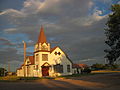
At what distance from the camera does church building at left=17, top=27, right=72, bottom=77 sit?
160 ft

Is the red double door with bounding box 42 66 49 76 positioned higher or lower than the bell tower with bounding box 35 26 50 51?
lower

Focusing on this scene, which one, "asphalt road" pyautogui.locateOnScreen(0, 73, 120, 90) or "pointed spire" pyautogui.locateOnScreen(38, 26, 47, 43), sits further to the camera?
"pointed spire" pyautogui.locateOnScreen(38, 26, 47, 43)

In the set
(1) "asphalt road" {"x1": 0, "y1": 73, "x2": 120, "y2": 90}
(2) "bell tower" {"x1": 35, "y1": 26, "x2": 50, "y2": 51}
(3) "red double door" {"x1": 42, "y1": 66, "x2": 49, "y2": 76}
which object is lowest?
(1) "asphalt road" {"x1": 0, "y1": 73, "x2": 120, "y2": 90}

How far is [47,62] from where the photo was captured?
49.4 meters

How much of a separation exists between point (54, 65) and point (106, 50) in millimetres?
22625

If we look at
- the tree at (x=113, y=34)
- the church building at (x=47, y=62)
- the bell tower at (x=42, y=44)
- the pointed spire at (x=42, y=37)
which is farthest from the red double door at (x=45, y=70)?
the tree at (x=113, y=34)

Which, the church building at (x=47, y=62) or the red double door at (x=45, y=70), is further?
the red double door at (x=45, y=70)

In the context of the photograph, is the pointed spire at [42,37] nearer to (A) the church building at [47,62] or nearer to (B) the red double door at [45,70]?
(A) the church building at [47,62]

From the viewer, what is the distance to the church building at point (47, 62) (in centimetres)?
4862

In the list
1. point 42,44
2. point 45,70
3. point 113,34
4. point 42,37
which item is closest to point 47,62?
point 45,70

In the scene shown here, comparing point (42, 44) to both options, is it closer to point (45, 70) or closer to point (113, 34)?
point (45, 70)

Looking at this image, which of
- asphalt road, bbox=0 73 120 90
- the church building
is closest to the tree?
asphalt road, bbox=0 73 120 90

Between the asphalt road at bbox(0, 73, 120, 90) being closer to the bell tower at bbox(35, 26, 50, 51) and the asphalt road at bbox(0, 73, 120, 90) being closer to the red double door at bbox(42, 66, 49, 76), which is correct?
the red double door at bbox(42, 66, 49, 76)

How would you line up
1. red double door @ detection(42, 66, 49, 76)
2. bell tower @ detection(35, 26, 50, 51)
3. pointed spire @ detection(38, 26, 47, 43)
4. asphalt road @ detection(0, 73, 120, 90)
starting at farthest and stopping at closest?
pointed spire @ detection(38, 26, 47, 43) → bell tower @ detection(35, 26, 50, 51) → red double door @ detection(42, 66, 49, 76) → asphalt road @ detection(0, 73, 120, 90)
